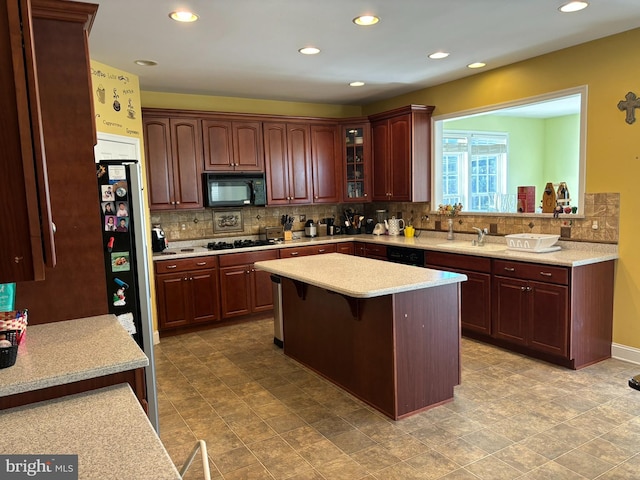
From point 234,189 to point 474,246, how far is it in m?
2.81

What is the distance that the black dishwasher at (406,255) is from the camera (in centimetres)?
501

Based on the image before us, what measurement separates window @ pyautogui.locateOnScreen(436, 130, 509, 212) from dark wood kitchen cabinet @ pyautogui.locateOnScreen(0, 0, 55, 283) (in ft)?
21.7

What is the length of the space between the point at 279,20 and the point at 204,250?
2.84 metres

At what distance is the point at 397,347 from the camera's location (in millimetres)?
2920

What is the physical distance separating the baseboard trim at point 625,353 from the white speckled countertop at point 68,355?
12.6 feet

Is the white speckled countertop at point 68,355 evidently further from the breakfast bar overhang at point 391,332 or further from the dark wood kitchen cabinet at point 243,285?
the dark wood kitchen cabinet at point 243,285

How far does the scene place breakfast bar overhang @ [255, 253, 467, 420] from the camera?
115 inches

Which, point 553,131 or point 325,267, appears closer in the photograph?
point 325,267

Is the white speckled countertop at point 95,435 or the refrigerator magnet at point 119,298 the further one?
the refrigerator magnet at point 119,298

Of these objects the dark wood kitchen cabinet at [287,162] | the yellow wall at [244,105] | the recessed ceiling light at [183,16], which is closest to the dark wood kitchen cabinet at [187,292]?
the dark wood kitchen cabinet at [287,162]

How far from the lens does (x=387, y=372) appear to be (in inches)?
117

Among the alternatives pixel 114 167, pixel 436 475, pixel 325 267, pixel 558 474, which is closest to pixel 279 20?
pixel 114 167

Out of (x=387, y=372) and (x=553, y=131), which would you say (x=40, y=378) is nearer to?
(x=387, y=372)

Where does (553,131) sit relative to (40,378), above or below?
above
